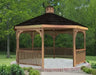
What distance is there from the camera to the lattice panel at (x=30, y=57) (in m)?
13.0

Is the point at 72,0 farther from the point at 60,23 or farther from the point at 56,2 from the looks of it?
the point at 60,23

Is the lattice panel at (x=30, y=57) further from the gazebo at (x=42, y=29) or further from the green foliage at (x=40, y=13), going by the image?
the green foliage at (x=40, y=13)

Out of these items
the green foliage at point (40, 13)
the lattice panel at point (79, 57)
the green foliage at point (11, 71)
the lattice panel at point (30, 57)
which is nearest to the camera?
the green foliage at point (11, 71)

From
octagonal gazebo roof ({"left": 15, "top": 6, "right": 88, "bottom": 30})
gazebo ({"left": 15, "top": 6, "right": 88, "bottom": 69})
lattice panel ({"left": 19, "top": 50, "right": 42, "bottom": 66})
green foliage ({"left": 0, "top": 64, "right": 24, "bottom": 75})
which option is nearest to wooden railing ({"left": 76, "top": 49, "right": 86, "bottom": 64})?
gazebo ({"left": 15, "top": 6, "right": 88, "bottom": 69})

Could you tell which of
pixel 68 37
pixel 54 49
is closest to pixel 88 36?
pixel 68 37

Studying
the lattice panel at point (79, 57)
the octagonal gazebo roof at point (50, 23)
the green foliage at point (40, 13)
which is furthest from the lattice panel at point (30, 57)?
the green foliage at point (40, 13)

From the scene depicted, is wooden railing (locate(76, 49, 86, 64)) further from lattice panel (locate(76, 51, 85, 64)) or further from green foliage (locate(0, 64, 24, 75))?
green foliage (locate(0, 64, 24, 75))

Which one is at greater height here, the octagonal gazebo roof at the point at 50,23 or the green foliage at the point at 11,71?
the octagonal gazebo roof at the point at 50,23

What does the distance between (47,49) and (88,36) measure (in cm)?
889

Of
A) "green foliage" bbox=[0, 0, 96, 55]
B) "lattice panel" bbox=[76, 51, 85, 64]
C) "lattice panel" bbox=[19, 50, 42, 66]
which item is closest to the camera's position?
"lattice panel" bbox=[19, 50, 42, 66]

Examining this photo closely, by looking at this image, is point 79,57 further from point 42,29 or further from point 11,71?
point 11,71

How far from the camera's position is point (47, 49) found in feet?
66.0

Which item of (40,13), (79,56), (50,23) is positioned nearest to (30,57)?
(50,23)

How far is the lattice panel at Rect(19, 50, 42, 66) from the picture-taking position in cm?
1303
